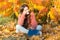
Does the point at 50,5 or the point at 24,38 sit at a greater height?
the point at 50,5

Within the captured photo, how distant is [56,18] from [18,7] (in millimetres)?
310

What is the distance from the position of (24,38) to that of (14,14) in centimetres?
20

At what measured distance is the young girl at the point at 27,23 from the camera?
1.44 meters

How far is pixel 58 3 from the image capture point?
4.75ft

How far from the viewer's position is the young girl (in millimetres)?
1438

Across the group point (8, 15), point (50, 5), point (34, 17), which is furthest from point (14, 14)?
point (50, 5)

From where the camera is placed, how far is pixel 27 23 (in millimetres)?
1459

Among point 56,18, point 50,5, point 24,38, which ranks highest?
point 50,5

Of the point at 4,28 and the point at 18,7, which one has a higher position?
the point at 18,7

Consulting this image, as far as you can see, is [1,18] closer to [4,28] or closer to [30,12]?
[4,28]

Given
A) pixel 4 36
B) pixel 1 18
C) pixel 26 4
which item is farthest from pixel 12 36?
pixel 26 4

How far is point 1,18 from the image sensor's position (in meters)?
1.45

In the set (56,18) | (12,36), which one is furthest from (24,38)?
(56,18)

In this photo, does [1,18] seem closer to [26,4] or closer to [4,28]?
[4,28]
